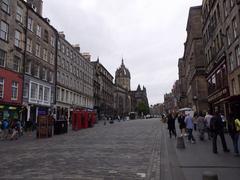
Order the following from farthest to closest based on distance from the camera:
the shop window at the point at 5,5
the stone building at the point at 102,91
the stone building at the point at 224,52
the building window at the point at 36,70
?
the stone building at the point at 102,91 → the building window at the point at 36,70 → the shop window at the point at 5,5 → the stone building at the point at 224,52

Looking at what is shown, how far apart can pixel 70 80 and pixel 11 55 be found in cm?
2032

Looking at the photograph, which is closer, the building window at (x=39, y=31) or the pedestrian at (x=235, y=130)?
the pedestrian at (x=235, y=130)

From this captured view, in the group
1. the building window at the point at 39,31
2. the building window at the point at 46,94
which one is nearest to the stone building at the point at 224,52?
the building window at the point at 39,31

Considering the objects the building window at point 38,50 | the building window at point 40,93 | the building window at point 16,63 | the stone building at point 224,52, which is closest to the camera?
the stone building at point 224,52

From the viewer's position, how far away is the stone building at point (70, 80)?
4478 centimetres

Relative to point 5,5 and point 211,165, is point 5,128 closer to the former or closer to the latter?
point 5,5

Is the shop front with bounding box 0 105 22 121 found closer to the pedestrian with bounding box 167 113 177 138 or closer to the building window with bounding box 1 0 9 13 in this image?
the building window with bounding box 1 0 9 13

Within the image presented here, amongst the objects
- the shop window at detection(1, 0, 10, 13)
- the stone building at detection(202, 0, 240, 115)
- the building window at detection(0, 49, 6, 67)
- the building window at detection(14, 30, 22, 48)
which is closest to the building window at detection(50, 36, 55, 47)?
the building window at detection(14, 30, 22, 48)

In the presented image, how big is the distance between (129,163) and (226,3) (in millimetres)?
21626

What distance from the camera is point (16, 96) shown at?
101ft

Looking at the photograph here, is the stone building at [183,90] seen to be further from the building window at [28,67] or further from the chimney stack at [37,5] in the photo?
the building window at [28,67]

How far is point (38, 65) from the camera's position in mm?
36688

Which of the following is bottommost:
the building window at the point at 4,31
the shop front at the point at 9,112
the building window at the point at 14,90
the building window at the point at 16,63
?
the shop front at the point at 9,112

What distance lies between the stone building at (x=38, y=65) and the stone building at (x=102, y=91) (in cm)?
2861
